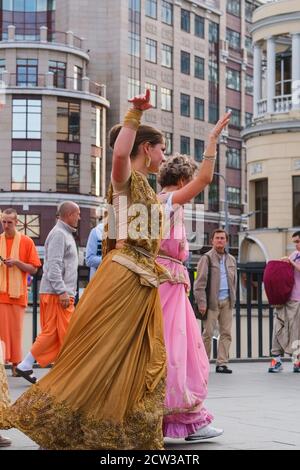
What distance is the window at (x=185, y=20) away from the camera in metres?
68.1

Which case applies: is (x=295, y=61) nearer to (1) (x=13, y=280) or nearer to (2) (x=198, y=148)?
(2) (x=198, y=148)

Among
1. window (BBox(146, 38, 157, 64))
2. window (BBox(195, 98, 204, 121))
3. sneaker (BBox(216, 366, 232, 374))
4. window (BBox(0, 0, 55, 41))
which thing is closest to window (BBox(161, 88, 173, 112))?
window (BBox(146, 38, 157, 64))

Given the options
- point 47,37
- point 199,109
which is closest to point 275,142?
point 47,37

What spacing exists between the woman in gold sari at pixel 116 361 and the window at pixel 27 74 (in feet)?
173

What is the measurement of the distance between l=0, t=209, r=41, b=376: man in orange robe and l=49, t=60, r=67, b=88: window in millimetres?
47616

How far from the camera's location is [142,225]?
18.7 ft

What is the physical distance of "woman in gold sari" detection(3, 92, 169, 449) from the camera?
527 centimetres

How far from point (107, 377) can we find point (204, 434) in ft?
4.19

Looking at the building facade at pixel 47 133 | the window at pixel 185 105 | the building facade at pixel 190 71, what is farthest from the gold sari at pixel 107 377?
the window at pixel 185 105

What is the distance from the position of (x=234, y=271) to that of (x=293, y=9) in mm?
31653

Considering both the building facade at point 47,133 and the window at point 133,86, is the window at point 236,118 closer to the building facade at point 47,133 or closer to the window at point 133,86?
the window at point 133,86

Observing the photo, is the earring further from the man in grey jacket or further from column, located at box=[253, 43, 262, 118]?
column, located at box=[253, 43, 262, 118]

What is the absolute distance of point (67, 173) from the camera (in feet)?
190

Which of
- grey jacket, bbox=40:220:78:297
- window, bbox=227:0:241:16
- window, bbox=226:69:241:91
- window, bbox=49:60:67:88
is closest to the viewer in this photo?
grey jacket, bbox=40:220:78:297
